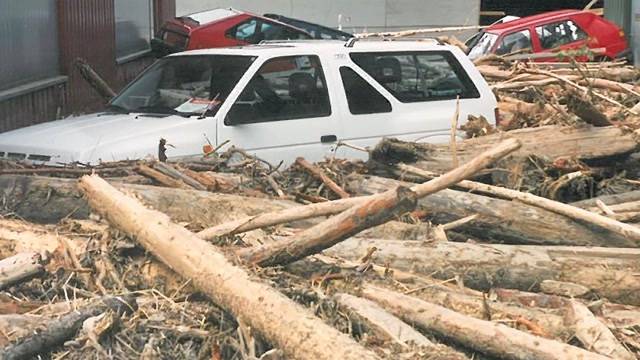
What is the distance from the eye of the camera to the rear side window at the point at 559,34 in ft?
53.6

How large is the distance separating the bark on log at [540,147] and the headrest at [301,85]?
102 centimetres

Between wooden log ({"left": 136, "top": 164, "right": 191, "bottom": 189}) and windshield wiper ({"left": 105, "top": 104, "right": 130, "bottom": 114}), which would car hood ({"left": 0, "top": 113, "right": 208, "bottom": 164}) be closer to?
windshield wiper ({"left": 105, "top": 104, "right": 130, "bottom": 114})

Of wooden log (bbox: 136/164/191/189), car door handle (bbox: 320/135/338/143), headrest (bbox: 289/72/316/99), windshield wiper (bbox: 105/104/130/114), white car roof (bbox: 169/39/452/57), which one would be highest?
white car roof (bbox: 169/39/452/57)

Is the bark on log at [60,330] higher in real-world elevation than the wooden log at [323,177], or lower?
lower

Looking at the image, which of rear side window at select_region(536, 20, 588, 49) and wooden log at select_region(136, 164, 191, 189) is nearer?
wooden log at select_region(136, 164, 191, 189)

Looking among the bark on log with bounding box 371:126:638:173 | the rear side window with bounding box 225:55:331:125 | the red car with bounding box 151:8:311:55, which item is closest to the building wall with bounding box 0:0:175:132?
the red car with bounding box 151:8:311:55

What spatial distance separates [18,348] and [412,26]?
25.7 m

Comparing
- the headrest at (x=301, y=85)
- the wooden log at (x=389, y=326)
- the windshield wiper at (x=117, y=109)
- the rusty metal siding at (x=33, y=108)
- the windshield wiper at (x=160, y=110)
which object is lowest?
the rusty metal siding at (x=33, y=108)

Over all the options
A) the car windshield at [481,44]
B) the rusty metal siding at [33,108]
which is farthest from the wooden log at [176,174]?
the car windshield at [481,44]

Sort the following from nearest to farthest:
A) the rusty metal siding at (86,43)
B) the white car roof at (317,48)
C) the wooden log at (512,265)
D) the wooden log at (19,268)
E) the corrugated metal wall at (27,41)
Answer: the wooden log at (19,268) → the wooden log at (512,265) → the white car roof at (317,48) → the corrugated metal wall at (27,41) → the rusty metal siding at (86,43)

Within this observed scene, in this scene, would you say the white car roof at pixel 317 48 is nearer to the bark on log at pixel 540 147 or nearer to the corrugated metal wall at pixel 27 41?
the bark on log at pixel 540 147

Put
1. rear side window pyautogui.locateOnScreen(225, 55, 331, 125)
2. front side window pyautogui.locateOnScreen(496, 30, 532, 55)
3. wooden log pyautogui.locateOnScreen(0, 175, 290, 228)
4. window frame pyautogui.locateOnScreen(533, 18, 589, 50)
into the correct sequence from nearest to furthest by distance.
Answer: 1. wooden log pyautogui.locateOnScreen(0, 175, 290, 228)
2. rear side window pyautogui.locateOnScreen(225, 55, 331, 125)
3. front side window pyautogui.locateOnScreen(496, 30, 532, 55)
4. window frame pyautogui.locateOnScreen(533, 18, 589, 50)

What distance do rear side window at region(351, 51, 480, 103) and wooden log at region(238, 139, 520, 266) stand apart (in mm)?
3559

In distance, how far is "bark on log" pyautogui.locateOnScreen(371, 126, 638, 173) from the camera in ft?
22.5
